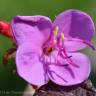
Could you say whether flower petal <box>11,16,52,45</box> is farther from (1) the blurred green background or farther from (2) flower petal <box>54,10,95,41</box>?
(1) the blurred green background

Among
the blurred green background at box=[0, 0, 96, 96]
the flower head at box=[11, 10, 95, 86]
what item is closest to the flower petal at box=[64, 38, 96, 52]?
the flower head at box=[11, 10, 95, 86]

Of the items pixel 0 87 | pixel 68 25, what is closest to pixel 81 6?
pixel 0 87

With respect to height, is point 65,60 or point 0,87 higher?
point 65,60

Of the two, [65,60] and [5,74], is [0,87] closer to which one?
[5,74]

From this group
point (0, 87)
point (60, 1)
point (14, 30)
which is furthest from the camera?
point (60, 1)

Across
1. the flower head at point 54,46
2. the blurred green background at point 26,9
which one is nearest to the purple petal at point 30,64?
the flower head at point 54,46

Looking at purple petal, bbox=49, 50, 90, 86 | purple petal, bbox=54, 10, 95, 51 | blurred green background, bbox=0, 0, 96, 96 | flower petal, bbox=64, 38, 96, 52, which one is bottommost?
blurred green background, bbox=0, 0, 96, 96

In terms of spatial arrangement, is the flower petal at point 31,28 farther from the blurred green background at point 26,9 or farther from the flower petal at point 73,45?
the blurred green background at point 26,9
